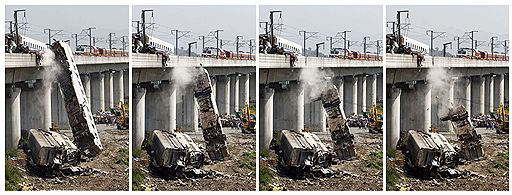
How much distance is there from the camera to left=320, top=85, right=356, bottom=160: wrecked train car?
34.9 ft

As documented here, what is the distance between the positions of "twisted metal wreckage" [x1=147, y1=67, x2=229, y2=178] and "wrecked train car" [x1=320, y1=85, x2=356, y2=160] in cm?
109

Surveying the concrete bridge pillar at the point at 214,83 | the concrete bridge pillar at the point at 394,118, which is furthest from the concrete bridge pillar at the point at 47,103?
the concrete bridge pillar at the point at 394,118

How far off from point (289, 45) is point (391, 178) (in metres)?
1.66

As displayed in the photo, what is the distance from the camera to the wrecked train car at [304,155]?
35.1ft

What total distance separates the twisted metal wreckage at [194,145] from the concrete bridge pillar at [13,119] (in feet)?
4.40

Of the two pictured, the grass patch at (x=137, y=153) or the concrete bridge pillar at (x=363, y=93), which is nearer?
the concrete bridge pillar at (x=363, y=93)

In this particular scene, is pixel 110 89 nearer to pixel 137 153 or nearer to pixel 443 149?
pixel 137 153

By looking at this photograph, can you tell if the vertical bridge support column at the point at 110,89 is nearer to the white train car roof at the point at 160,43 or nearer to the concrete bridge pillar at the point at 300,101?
the white train car roof at the point at 160,43

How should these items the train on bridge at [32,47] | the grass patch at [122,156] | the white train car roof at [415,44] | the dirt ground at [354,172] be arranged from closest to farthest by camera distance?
1. the white train car roof at [415,44]
2. the train on bridge at [32,47]
3. the dirt ground at [354,172]
4. the grass patch at [122,156]

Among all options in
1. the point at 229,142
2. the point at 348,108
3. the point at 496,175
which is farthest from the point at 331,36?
the point at 496,175

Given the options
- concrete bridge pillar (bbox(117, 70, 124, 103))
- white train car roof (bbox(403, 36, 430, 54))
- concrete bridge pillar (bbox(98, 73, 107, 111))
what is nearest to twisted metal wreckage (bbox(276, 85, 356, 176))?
white train car roof (bbox(403, 36, 430, 54))

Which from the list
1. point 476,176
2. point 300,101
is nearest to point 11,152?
point 300,101

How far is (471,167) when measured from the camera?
10.6m

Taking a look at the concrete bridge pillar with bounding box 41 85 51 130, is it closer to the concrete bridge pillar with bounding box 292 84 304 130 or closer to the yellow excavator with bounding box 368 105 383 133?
the concrete bridge pillar with bounding box 292 84 304 130
